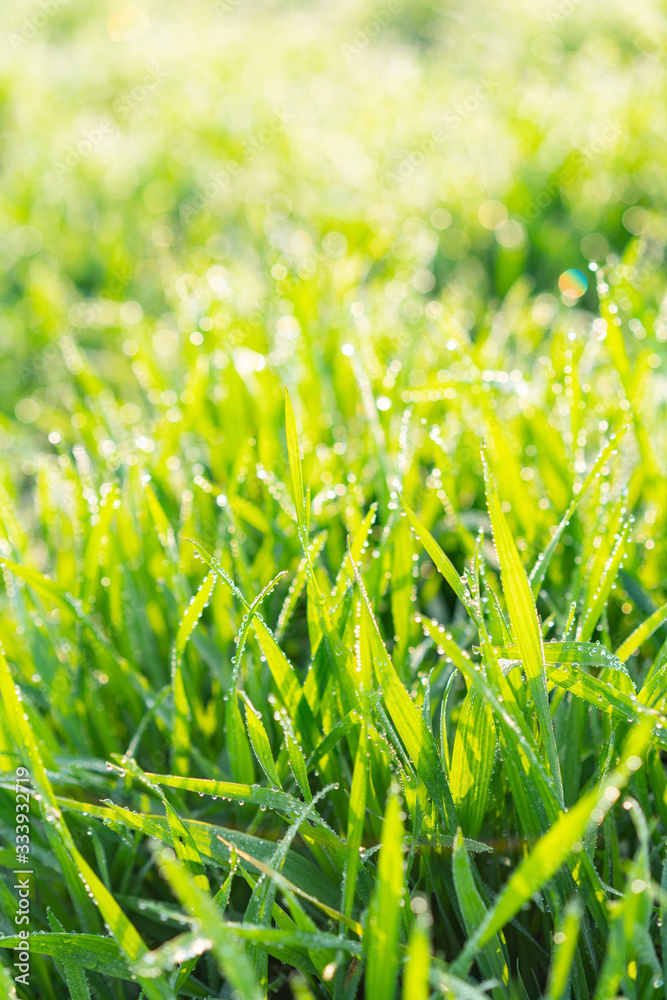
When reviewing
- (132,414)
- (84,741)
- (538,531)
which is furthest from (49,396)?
(538,531)

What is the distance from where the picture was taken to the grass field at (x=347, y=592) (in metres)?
0.64

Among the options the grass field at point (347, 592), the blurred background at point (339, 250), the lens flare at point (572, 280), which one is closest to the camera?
the grass field at point (347, 592)

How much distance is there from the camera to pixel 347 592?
0.77m

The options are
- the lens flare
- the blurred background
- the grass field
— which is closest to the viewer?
the grass field

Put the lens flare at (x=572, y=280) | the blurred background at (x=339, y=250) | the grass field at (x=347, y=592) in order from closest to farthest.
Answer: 1. the grass field at (x=347, y=592)
2. the blurred background at (x=339, y=250)
3. the lens flare at (x=572, y=280)

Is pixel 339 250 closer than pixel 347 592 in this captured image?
No

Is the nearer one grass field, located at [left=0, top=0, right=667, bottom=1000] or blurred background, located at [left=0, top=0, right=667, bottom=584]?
grass field, located at [left=0, top=0, right=667, bottom=1000]

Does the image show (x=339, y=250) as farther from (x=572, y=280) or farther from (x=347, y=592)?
(x=347, y=592)

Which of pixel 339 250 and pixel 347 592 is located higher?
pixel 339 250

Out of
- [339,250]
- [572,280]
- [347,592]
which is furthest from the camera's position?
[339,250]

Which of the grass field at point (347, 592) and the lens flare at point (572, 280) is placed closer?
the grass field at point (347, 592)

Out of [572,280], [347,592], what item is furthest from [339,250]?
[347,592]

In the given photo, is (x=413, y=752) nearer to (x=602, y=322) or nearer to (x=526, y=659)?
(x=526, y=659)

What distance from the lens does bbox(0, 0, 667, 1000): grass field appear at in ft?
2.10
